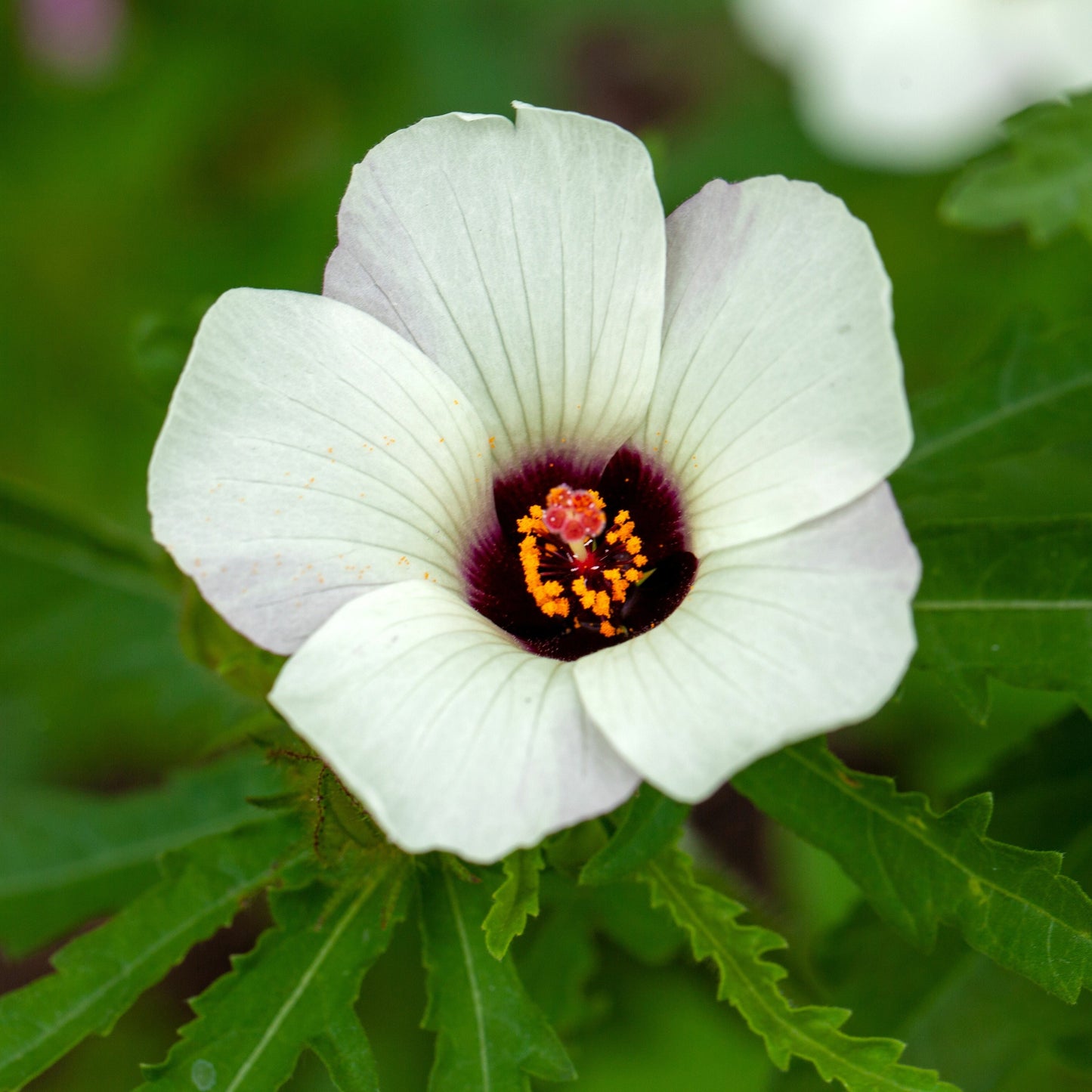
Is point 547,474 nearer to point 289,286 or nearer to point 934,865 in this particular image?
point 934,865

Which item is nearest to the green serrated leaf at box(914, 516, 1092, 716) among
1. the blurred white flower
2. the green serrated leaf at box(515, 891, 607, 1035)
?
the green serrated leaf at box(515, 891, 607, 1035)

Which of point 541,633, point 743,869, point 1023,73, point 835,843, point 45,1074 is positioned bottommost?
point 743,869

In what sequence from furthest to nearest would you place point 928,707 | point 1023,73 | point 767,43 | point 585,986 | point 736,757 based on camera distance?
point 767,43 < point 1023,73 < point 928,707 < point 585,986 < point 736,757

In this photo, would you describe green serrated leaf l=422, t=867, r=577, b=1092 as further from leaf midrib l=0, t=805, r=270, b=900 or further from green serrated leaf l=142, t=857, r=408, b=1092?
leaf midrib l=0, t=805, r=270, b=900

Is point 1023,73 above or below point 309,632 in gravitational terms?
below

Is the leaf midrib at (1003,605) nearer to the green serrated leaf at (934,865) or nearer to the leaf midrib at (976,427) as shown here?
the green serrated leaf at (934,865)

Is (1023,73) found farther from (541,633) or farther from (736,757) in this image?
(736,757)

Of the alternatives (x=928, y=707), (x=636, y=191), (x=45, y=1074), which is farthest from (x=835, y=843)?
(x=45, y=1074)

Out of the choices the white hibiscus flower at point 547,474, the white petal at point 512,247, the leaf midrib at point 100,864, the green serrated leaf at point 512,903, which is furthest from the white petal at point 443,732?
the leaf midrib at point 100,864
